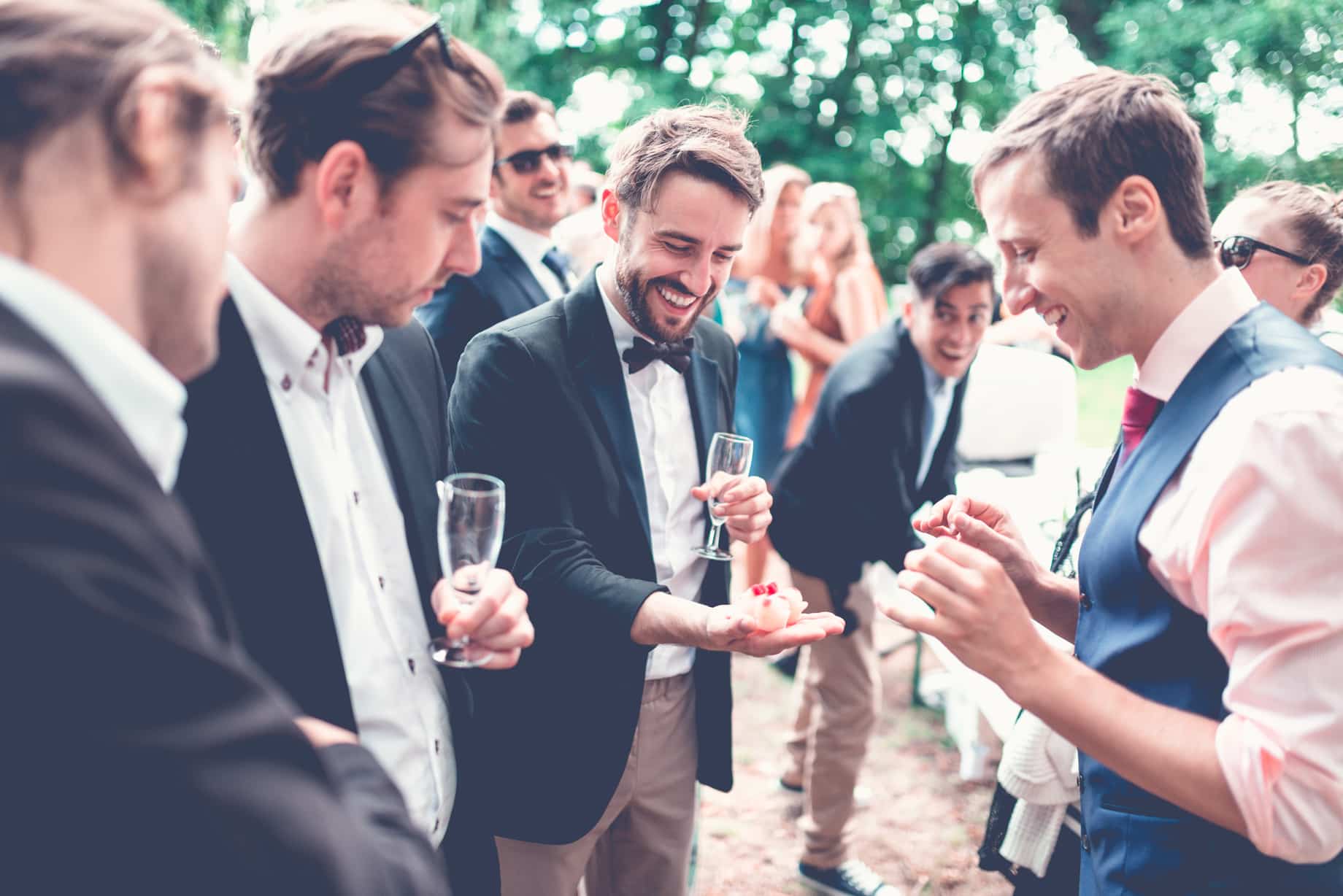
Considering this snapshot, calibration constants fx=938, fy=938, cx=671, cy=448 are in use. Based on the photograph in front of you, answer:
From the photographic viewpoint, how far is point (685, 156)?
234cm

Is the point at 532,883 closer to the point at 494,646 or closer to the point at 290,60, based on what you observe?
the point at 494,646

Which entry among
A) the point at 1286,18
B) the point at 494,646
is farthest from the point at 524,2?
the point at 494,646

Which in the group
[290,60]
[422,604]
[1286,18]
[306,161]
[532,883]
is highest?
[1286,18]

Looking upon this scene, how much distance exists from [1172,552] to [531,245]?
344 cm

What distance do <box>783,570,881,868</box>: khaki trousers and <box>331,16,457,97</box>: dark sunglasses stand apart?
2922 millimetres

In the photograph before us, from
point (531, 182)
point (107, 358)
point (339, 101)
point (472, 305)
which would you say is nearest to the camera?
point (107, 358)

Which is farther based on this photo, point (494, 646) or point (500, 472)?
point (500, 472)

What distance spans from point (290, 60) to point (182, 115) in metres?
0.61

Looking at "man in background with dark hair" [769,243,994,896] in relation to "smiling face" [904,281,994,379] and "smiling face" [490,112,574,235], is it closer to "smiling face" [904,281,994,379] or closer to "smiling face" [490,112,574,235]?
"smiling face" [904,281,994,379]

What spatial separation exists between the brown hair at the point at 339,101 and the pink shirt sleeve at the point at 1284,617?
4.52 feet

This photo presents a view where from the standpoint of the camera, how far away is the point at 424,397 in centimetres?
199

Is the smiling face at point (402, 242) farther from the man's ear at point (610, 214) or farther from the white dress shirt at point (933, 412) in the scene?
the white dress shirt at point (933, 412)

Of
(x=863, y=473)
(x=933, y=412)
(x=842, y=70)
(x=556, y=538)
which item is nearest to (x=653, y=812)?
(x=556, y=538)

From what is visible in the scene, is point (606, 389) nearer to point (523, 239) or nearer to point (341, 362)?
point (341, 362)
